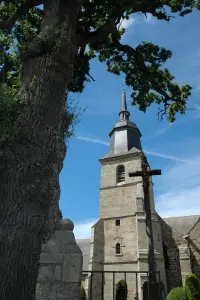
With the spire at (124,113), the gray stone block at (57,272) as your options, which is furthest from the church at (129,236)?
the gray stone block at (57,272)

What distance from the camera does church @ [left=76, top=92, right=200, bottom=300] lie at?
19.3 metres

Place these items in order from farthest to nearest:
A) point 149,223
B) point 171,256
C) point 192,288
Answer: point 171,256 → point 192,288 → point 149,223

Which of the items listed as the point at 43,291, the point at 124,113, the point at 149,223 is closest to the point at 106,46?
the point at 149,223

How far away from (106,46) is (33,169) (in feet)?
20.7

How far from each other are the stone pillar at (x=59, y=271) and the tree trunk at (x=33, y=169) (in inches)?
3.8

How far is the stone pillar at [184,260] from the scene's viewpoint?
63.8 feet

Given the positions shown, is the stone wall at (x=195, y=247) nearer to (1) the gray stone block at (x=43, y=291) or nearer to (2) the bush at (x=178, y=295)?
(2) the bush at (x=178, y=295)

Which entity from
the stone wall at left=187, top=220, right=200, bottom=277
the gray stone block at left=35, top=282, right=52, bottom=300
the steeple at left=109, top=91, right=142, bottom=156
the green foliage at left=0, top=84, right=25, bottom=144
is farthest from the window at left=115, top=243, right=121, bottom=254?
the green foliage at left=0, top=84, right=25, bottom=144

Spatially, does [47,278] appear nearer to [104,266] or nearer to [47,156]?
[47,156]

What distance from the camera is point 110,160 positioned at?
26.5m

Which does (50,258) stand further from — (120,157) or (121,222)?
(120,157)

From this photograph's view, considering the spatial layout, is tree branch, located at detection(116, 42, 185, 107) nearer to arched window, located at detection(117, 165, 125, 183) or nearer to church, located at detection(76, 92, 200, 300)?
church, located at detection(76, 92, 200, 300)

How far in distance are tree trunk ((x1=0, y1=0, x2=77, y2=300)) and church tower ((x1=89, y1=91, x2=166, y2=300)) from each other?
1320cm

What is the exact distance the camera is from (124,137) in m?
27.7
